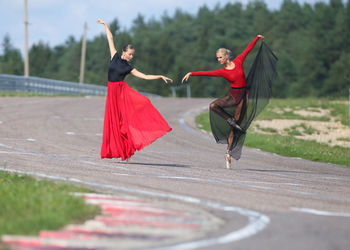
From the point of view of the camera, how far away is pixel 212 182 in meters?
9.70

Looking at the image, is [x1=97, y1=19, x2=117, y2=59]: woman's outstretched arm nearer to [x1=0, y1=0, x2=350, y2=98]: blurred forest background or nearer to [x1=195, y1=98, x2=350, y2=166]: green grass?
[x1=195, y1=98, x2=350, y2=166]: green grass

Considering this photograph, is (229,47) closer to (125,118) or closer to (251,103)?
(251,103)

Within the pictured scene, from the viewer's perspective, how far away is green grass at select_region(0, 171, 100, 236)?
582cm

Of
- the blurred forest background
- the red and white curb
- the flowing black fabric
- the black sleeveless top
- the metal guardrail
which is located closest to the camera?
the red and white curb

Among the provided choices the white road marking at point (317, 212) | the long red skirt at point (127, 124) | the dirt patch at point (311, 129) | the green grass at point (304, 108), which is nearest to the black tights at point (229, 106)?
the long red skirt at point (127, 124)

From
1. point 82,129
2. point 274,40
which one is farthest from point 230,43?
point 82,129

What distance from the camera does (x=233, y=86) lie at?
1288cm

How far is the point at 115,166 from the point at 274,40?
11907 cm

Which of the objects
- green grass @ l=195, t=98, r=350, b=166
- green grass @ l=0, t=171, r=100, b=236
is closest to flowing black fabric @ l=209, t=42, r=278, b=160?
green grass @ l=195, t=98, r=350, b=166


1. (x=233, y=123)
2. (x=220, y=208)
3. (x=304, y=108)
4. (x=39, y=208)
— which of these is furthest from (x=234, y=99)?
(x=304, y=108)

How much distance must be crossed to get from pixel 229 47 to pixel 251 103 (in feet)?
398

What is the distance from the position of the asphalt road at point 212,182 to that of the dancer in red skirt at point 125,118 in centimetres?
33

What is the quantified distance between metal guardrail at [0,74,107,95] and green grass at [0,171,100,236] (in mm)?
31285

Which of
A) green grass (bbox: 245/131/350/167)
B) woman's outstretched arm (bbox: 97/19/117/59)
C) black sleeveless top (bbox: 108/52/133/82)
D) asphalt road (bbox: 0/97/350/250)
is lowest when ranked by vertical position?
green grass (bbox: 245/131/350/167)
